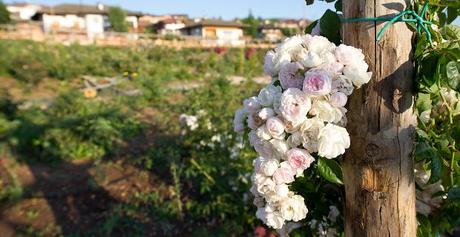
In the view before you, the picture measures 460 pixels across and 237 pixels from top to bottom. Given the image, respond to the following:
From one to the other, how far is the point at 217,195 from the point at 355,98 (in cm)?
269

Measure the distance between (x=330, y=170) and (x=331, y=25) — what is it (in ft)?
1.27

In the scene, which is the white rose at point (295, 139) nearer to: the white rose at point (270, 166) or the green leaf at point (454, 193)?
the white rose at point (270, 166)

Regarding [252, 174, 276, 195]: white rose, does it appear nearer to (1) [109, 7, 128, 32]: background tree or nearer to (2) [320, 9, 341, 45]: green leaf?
(2) [320, 9, 341, 45]: green leaf

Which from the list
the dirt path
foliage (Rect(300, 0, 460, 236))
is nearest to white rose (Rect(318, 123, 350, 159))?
foliage (Rect(300, 0, 460, 236))

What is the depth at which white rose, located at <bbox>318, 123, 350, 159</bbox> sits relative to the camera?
87 centimetres

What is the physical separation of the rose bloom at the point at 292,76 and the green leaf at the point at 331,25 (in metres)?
0.19

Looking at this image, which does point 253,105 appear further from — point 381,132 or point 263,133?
point 381,132

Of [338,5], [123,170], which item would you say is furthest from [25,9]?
[338,5]

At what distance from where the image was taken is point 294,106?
87 centimetres

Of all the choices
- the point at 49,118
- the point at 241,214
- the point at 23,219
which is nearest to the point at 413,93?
the point at 241,214

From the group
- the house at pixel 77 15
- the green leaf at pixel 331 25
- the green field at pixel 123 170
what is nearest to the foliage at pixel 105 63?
the green field at pixel 123 170

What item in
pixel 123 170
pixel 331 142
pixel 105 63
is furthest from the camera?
pixel 105 63

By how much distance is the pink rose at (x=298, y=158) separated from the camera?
3.02 ft

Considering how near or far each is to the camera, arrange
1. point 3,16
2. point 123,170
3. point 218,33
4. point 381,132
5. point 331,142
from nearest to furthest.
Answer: point 331,142, point 381,132, point 123,170, point 3,16, point 218,33
